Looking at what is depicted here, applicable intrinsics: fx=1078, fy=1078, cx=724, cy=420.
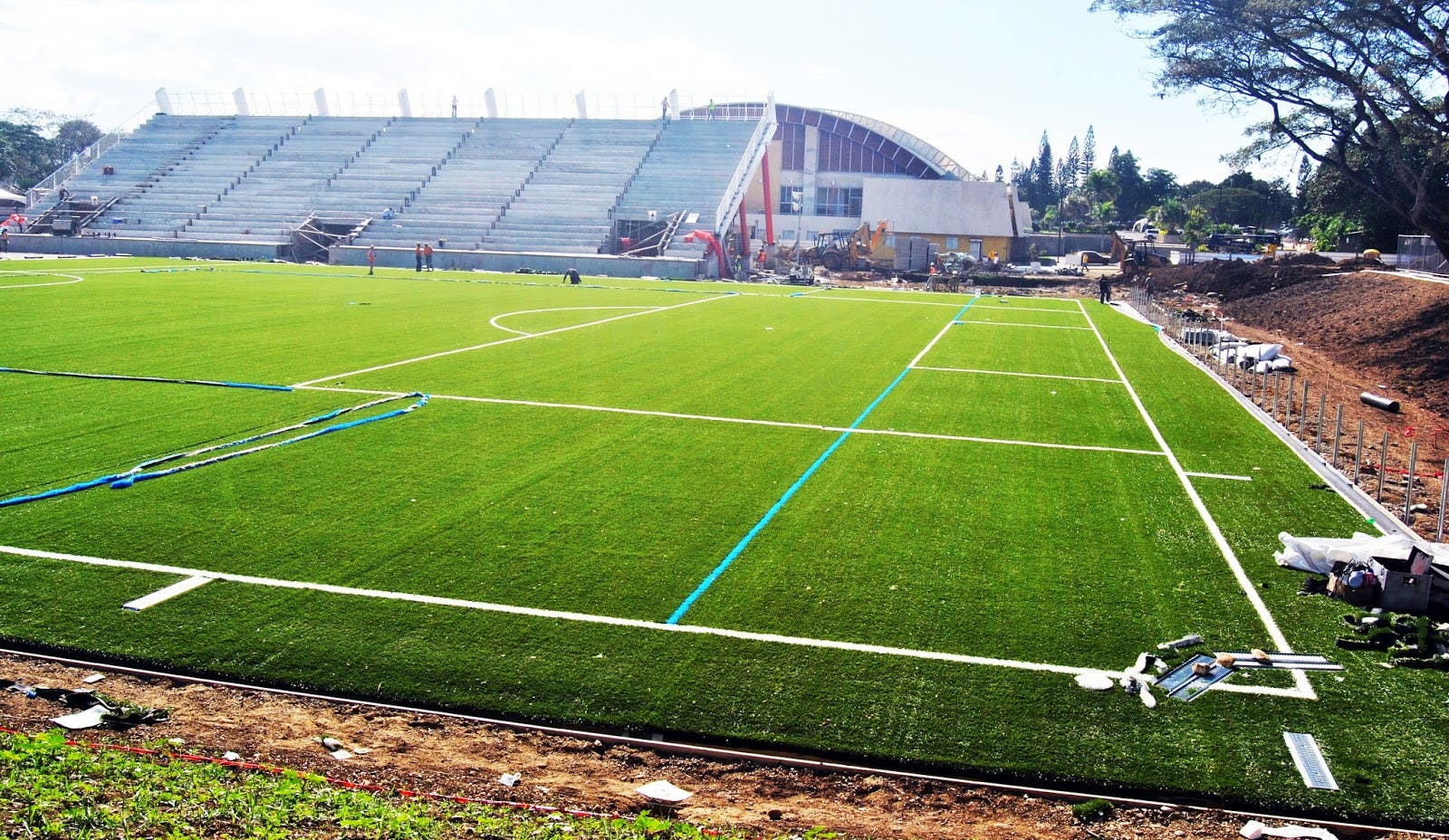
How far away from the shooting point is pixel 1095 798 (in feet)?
18.7

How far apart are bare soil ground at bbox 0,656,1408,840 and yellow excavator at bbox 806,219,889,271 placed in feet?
181

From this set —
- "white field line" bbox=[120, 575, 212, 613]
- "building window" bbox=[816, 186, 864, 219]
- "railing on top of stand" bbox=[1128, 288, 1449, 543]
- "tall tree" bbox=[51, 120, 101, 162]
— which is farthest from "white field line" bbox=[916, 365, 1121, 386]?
"tall tree" bbox=[51, 120, 101, 162]

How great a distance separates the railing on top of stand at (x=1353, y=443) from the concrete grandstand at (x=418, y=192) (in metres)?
29.8

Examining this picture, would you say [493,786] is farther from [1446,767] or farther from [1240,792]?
[1446,767]

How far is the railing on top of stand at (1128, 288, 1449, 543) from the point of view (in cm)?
1147

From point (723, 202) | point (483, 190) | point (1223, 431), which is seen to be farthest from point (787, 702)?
point (483, 190)

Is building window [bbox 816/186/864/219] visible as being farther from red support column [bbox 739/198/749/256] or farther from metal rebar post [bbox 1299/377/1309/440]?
metal rebar post [bbox 1299/377/1309/440]

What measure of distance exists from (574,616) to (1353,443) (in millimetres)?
13217

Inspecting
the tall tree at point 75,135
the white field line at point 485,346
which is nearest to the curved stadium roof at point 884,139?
the white field line at point 485,346

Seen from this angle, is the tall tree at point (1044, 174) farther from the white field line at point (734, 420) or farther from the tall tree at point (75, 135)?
the white field line at point (734, 420)

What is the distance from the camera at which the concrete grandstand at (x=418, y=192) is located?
5216 cm

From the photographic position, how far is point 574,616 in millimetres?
7668

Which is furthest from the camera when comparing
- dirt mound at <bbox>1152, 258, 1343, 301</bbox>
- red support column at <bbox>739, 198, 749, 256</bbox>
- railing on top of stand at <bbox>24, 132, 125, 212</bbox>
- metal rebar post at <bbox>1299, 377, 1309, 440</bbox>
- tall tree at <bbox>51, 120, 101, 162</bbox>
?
tall tree at <bbox>51, 120, 101, 162</bbox>

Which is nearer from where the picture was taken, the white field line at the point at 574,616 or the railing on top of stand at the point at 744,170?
the white field line at the point at 574,616
